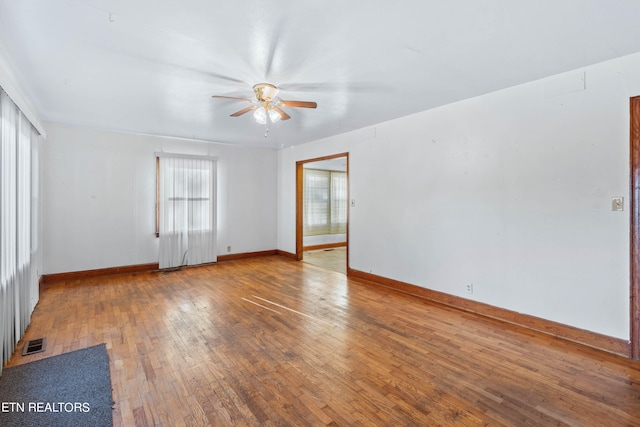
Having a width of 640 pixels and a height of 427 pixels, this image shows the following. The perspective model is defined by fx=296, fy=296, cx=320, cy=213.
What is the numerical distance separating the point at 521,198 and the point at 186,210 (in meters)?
5.48

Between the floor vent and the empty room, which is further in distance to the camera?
the floor vent

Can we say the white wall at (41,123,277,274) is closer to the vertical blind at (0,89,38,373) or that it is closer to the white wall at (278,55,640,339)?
the vertical blind at (0,89,38,373)

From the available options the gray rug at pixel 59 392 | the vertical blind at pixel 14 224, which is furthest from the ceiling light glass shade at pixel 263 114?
the gray rug at pixel 59 392

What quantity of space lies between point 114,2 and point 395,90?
101 inches

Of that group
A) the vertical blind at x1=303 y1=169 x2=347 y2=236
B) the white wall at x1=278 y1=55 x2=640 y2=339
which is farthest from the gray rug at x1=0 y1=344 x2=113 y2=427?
the vertical blind at x1=303 y1=169 x2=347 y2=236

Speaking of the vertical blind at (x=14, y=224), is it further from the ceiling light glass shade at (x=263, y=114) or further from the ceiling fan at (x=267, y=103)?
the ceiling light glass shade at (x=263, y=114)

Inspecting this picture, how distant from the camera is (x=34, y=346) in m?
2.70

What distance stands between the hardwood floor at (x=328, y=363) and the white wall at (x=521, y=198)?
1.54 feet

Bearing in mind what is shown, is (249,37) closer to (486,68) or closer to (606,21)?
(486,68)

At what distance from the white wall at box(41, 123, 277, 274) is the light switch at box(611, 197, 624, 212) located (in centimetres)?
610

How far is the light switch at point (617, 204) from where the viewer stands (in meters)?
2.57

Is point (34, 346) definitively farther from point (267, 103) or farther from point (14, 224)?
point (267, 103)

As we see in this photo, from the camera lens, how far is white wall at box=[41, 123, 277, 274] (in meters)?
4.80

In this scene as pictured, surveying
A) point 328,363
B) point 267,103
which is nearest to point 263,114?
point 267,103
